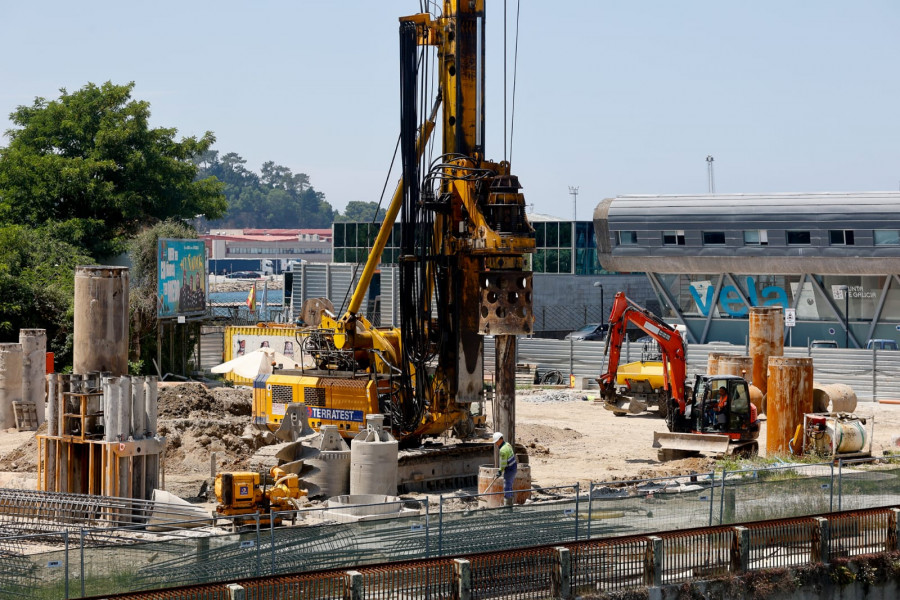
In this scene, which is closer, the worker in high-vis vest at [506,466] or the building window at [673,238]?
the worker in high-vis vest at [506,466]

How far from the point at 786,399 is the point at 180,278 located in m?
→ 25.3

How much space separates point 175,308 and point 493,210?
83.4 feet

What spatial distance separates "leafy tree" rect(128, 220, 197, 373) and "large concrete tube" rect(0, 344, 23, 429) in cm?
738

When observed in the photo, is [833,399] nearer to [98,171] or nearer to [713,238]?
[713,238]

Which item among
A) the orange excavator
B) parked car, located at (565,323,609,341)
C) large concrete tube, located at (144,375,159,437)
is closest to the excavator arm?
the orange excavator

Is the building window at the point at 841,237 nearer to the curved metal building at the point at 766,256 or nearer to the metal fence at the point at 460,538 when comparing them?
the curved metal building at the point at 766,256

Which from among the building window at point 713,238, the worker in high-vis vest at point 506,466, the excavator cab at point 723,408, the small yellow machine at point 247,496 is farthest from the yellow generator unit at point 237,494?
the building window at point 713,238

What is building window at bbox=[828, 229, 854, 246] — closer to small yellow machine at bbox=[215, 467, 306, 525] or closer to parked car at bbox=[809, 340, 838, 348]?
parked car at bbox=[809, 340, 838, 348]

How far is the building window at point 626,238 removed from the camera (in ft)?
187

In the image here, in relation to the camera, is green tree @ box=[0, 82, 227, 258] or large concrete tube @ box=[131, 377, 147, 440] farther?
green tree @ box=[0, 82, 227, 258]

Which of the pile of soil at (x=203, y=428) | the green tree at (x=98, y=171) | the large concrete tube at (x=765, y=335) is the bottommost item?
the pile of soil at (x=203, y=428)

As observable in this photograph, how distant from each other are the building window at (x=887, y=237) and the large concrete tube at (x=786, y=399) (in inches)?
913

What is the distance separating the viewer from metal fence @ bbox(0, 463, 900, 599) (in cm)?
1588

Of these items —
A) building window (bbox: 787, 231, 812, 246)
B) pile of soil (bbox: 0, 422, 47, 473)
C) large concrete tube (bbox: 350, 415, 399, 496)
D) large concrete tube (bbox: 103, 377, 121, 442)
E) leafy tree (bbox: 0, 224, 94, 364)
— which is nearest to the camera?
large concrete tube (bbox: 103, 377, 121, 442)
